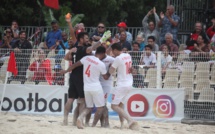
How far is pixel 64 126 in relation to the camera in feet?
49.3

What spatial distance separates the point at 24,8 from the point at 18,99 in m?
9.35

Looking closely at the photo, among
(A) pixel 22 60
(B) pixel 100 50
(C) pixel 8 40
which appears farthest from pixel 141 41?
(B) pixel 100 50

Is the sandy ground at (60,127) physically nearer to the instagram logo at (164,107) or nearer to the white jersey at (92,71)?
the instagram logo at (164,107)

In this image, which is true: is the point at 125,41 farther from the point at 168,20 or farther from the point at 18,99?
the point at 18,99

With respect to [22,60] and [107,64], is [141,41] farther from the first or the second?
[107,64]

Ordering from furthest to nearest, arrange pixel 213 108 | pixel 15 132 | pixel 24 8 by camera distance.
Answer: pixel 24 8
pixel 213 108
pixel 15 132

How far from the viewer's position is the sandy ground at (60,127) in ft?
46.3

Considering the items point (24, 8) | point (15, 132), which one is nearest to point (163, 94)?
point (15, 132)

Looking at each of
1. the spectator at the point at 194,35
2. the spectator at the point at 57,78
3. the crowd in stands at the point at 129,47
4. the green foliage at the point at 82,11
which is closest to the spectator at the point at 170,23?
the crowd in stands at the point at 129,47

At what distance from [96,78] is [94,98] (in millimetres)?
447

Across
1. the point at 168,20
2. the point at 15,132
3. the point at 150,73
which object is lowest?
the point at 15,132

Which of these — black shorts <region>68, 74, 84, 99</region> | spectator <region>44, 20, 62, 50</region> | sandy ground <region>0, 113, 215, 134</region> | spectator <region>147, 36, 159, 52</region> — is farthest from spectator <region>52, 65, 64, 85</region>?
black shorts <region>68, 74, 84, 99</region>

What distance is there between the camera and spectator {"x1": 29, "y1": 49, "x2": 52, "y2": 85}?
1828cm

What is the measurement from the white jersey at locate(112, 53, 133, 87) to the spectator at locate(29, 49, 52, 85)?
3740 mm
